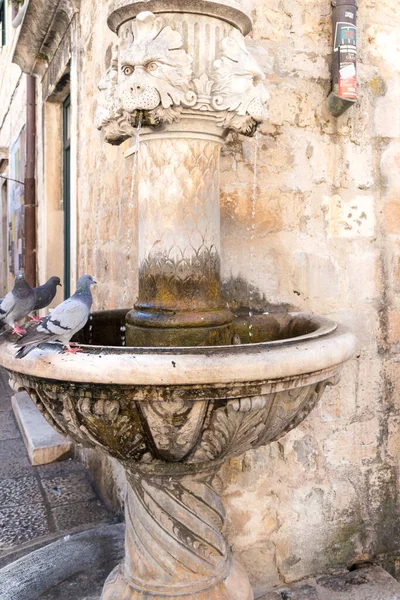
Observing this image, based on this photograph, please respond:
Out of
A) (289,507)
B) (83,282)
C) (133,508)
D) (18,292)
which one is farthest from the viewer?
(289,507)

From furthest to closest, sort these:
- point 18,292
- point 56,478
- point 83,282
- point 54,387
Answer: point 56,478 → point 18,292 → point 83,282 → point 54,387

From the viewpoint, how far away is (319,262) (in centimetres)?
254

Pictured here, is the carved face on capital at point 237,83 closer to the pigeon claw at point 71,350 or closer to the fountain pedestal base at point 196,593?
the pigeon claw at point 71,350

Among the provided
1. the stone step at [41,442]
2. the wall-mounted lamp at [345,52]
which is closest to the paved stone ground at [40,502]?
the stone step at [41,442]

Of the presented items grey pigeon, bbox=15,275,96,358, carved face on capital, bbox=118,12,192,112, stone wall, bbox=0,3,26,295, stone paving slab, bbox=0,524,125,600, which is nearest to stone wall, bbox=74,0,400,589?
stone paving slab, bbox=0,524,125,600

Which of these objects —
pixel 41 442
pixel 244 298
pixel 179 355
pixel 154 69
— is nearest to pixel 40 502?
pixel 41 442

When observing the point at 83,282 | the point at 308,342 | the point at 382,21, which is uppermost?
the point at 382,21

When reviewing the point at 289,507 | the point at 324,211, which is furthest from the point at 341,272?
the point at 289,507

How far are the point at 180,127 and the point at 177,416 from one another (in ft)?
2.92

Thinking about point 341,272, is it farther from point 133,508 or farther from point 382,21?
point 133,508

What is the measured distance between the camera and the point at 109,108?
1.81m

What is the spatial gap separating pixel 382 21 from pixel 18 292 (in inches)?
82.7

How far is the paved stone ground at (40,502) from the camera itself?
289cm

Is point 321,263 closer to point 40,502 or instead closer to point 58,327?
point 58,327
